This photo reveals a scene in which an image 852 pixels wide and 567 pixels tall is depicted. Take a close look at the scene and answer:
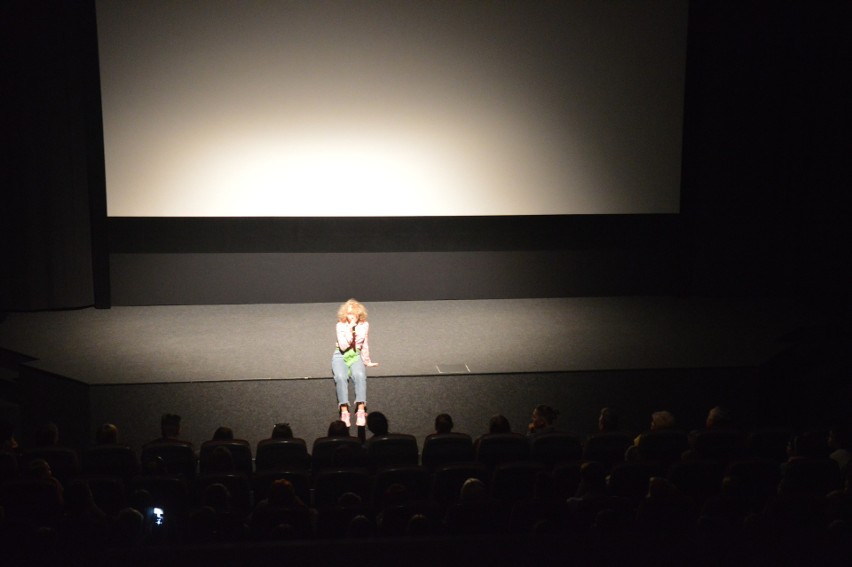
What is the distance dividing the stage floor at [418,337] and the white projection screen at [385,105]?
1126 millimetres

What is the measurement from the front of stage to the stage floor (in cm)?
2

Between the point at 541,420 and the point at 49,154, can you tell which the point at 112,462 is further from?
the point at 49,154

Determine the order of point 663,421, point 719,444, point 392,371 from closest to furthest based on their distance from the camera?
point 719,444
point 663,421
point 392,371

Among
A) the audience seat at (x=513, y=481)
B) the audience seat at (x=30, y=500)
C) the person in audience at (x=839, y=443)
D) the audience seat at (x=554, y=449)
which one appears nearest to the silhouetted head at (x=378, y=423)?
the audience seat at (x=554, y=449)

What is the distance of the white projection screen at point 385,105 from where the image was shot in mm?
9195

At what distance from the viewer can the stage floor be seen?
714 cm

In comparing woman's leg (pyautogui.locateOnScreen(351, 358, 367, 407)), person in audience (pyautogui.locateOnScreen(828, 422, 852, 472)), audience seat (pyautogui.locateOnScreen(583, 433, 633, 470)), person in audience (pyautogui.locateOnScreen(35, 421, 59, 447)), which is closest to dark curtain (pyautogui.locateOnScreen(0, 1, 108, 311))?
woman's leg (pyautogui.locateOnScreen(351, 358, 367, 407))

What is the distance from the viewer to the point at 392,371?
22.9ft

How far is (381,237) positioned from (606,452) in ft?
17.8

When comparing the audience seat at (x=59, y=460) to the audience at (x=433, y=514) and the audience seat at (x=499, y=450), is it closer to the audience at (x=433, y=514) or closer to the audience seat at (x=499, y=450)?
the audience at (x=433, y=514)

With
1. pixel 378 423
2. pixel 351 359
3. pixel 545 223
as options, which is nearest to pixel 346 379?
pixel 351 359

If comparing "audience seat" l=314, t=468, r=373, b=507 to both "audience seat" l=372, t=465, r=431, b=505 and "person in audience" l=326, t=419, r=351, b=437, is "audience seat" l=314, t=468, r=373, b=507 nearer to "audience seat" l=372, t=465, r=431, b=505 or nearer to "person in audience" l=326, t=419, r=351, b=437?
"audience seat" l=372, t=465, r=431, b=505

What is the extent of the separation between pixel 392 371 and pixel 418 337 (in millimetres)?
1337

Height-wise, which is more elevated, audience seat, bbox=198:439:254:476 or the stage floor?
the stage floor
